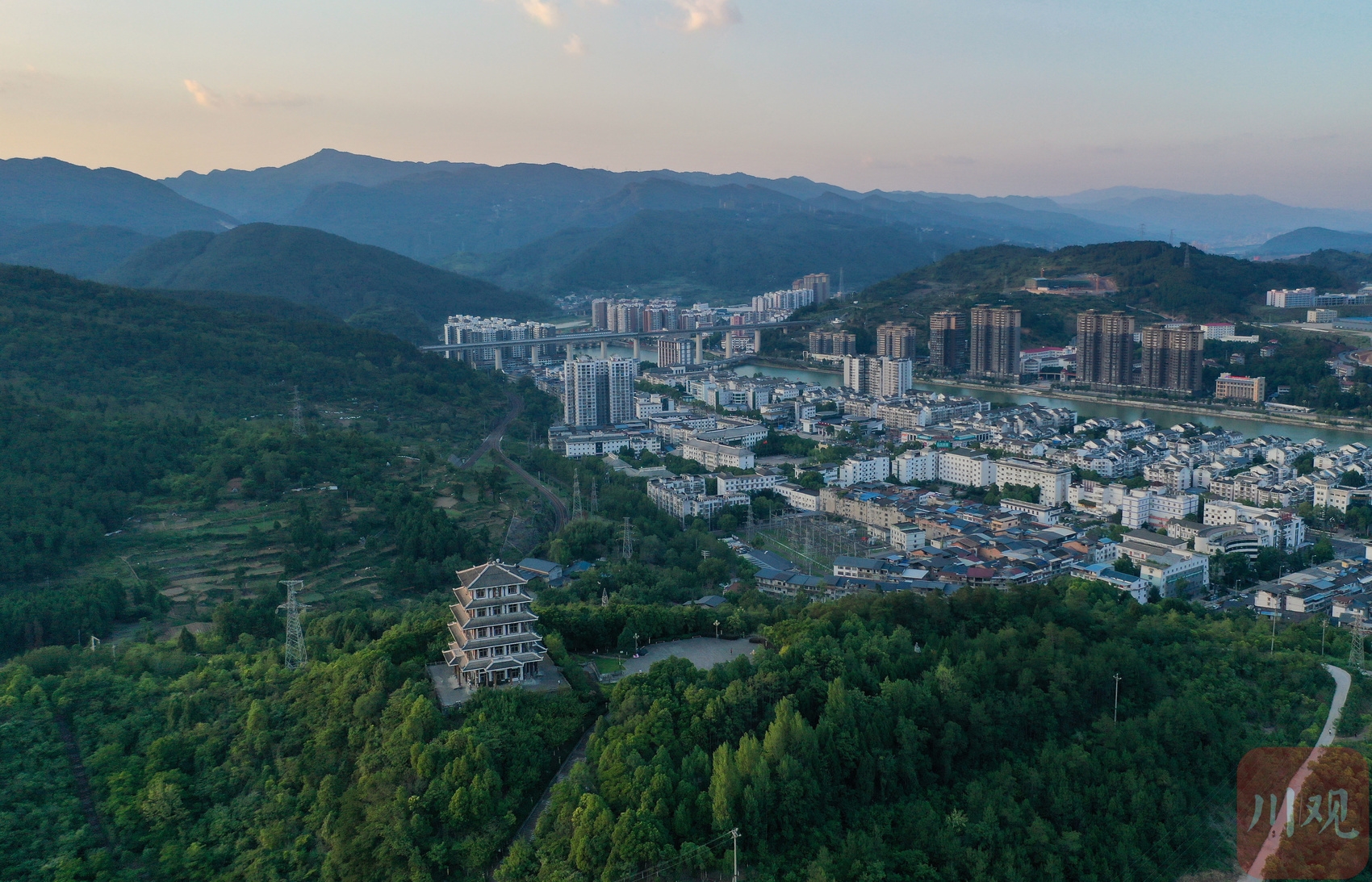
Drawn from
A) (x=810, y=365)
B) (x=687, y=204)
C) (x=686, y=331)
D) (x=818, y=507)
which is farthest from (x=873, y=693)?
(x=687, y=204)

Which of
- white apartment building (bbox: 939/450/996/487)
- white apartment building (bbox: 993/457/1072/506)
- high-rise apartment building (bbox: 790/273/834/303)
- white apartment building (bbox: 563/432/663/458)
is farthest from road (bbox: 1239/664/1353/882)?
high-rise apartment building (bbox: 790/273/834/303)

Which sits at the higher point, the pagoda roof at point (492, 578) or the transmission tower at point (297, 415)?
the transmission tower at point (297, 415)

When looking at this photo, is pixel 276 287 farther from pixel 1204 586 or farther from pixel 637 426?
pixel 1204 586

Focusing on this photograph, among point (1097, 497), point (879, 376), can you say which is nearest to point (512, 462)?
point (1097, 497)

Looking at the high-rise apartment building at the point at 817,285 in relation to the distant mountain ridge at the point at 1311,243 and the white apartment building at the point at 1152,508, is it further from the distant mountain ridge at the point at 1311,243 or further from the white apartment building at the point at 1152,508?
the distant mountain ridge at the point at 1311,243

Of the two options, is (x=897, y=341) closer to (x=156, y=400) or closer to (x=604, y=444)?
(x=604, y=444)

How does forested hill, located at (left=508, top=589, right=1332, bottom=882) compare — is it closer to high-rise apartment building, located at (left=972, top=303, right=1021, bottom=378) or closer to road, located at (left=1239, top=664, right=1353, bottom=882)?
road, located at (left=1239, top=664, right=1353, bottom=882)

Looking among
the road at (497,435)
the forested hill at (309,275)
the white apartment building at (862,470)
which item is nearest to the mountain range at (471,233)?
the forested hill at (309,275)
